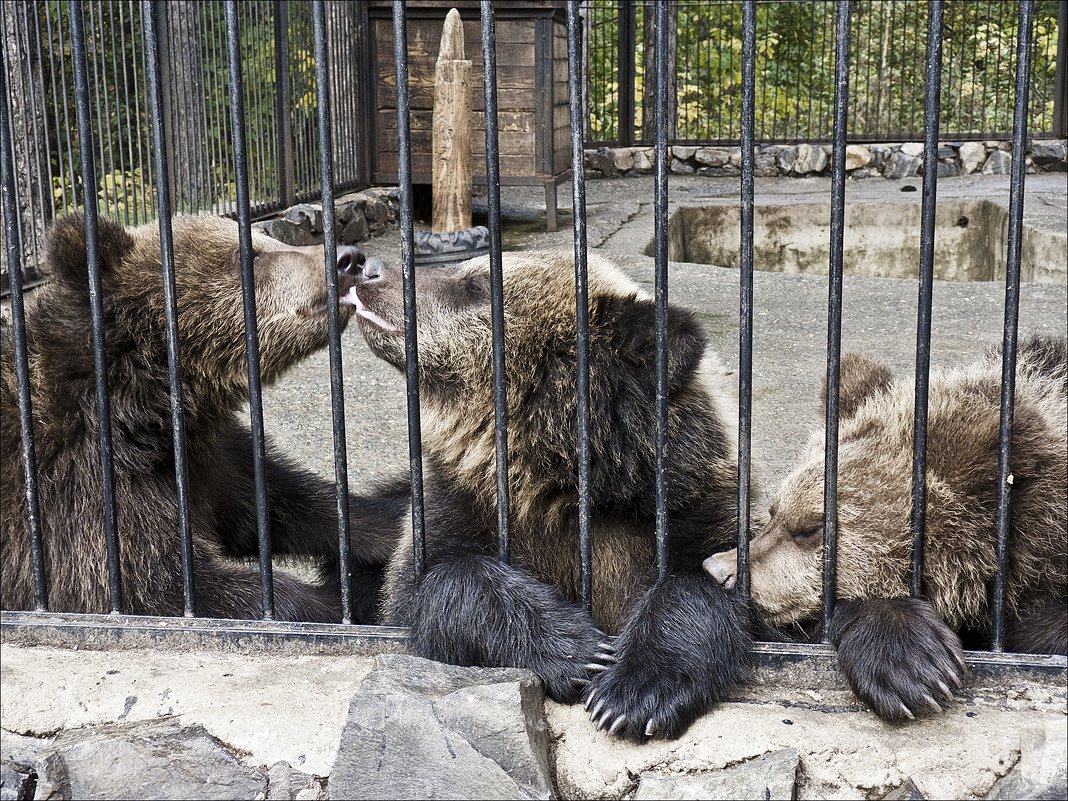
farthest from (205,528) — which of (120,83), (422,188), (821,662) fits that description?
(422,188)

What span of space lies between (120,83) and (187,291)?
5.20 m

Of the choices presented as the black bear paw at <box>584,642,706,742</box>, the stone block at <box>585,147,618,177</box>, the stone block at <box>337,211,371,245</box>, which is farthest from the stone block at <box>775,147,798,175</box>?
the black bear paw at <box>584,642,706,742</box>

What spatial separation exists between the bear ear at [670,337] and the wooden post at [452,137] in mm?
7025

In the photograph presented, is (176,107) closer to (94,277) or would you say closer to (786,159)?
(94,277)

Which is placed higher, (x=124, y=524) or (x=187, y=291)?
(x=187, y=291)

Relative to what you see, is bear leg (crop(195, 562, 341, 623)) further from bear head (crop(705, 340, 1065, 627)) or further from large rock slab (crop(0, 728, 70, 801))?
bear head (crop(705, 340, 1065, 627))

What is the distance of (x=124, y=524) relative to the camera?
10.9ft

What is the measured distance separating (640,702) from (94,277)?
1.64m

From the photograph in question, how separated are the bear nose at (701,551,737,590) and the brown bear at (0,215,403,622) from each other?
1.22m

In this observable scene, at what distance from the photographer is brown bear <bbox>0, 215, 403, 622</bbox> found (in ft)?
10.9

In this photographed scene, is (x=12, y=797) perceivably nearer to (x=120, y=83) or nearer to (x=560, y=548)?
(x=560, y=548)

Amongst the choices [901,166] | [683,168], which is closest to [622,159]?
[683,168]

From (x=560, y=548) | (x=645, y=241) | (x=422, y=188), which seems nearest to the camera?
(x=560, y=548)

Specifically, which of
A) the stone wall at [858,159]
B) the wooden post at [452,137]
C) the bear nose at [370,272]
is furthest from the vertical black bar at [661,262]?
the stone wall at [858,159]
